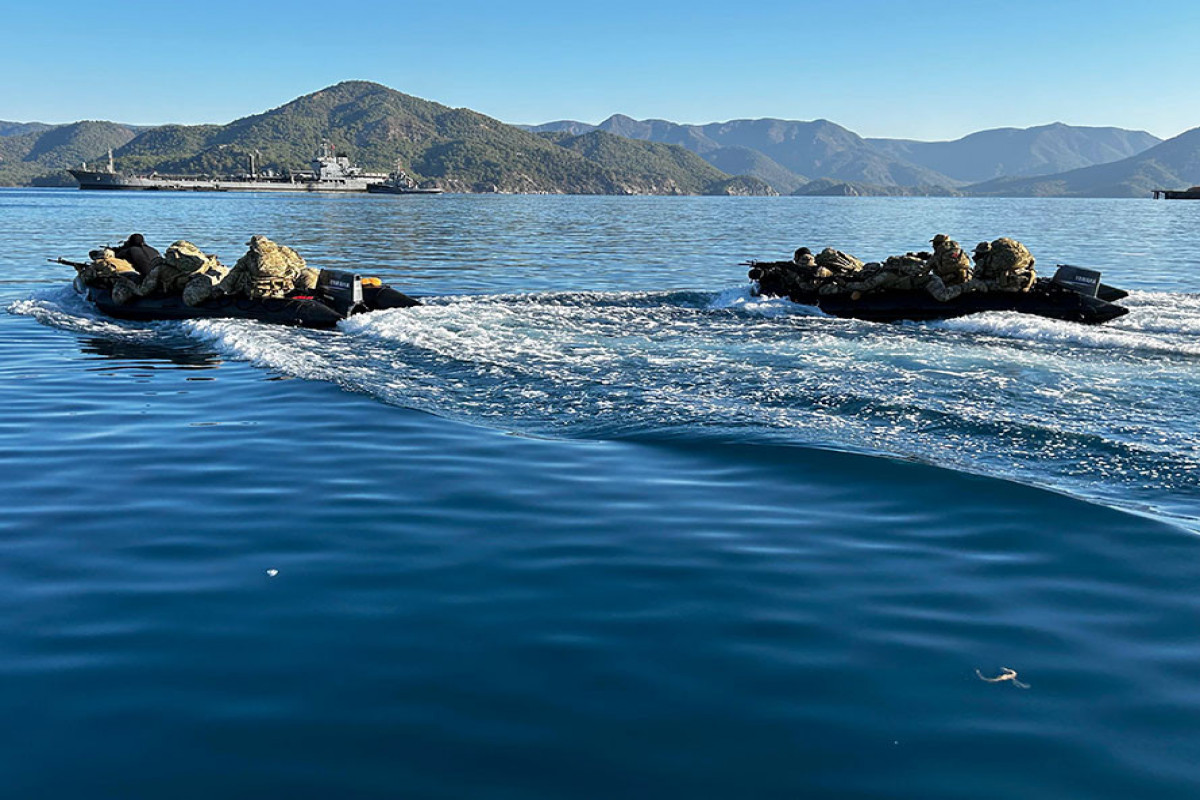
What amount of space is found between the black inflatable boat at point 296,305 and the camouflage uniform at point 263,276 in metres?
0.24

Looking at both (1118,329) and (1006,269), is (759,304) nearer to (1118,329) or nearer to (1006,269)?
(1006,269)

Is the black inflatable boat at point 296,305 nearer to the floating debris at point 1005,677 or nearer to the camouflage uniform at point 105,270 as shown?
the camouflage uniform at point 105,270

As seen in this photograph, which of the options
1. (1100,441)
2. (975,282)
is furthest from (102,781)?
(975,282)

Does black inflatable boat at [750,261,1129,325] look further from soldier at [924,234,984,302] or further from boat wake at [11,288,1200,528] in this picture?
boat wake at [11,288,1200,528]

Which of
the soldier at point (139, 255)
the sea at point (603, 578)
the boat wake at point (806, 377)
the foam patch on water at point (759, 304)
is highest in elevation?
the soldier at point (139, 255)

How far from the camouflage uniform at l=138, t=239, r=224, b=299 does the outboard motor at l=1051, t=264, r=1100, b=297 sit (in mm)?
23593

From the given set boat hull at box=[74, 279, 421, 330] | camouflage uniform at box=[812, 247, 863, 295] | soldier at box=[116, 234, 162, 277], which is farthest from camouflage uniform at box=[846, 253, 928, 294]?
soldier at box=[116, 234, 162, 277]

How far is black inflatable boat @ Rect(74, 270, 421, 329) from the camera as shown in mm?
23141

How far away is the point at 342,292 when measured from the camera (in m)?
23.7

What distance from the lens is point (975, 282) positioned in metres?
24.4

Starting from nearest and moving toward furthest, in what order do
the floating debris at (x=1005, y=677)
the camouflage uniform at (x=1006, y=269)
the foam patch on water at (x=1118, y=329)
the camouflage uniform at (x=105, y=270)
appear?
the floating debris at (x=1005, y=677)
the foam patch on water at (x=1118, y=329)
the camouflage uniform at (x=1006, y=269)
the camouflage uniform at (x=105, y=270)

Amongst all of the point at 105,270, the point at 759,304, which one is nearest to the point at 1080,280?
the point at 759,304

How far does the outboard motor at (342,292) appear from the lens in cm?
2348

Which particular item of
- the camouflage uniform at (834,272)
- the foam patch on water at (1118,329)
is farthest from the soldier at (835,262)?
the foam patch on water at (1118,329)
